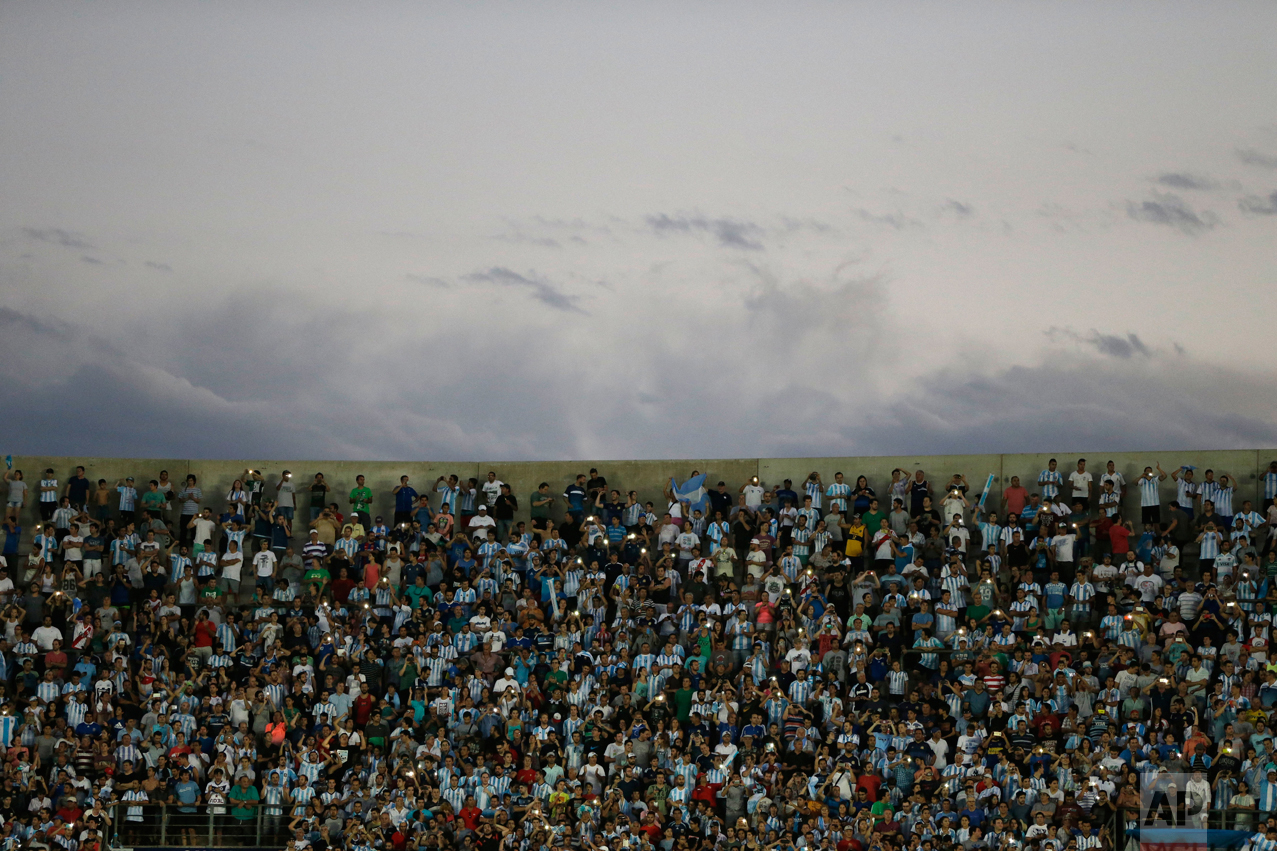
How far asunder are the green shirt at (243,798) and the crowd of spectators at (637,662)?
0.36 feet

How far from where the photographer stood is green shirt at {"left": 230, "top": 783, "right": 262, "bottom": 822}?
28.5 meters

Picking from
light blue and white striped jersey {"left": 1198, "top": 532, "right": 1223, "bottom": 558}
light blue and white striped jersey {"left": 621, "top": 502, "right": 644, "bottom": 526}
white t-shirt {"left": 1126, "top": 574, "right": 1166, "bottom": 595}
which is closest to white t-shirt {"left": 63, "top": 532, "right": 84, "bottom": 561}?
light blue and white striped jersey {"left": 621, "top": 502, "right": 644, "bottom": 526}

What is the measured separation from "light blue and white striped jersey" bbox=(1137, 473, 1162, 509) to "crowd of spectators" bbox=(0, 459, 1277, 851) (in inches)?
3.2

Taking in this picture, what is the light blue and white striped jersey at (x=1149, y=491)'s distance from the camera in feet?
111

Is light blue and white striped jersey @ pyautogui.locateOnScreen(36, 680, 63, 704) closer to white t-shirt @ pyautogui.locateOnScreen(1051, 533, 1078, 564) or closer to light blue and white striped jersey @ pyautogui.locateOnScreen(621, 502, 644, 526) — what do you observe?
light blue and white striped jersey @ pyautogui.locateOnScreen(621, 502, 644, 526)

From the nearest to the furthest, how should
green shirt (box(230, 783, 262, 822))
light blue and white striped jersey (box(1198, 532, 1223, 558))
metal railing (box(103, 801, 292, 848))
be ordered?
1. metal railing (box(103, 801, 292, 848))
2. green shirt (box(230, 783, 262, 822))
3. light blue and white striped jersey (box(1198, 532, 1223, 558))

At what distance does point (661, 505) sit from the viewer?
3769cm

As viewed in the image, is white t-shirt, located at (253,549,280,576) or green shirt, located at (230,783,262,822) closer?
green shirt, located at (230,783,262,822)

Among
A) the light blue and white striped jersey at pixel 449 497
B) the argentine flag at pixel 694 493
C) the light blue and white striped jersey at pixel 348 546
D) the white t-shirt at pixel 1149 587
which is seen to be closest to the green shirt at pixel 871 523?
the argentine flag at pixel 694 493

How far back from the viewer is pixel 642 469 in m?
38.0

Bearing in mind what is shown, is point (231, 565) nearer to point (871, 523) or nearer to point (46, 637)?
point (46, 637)

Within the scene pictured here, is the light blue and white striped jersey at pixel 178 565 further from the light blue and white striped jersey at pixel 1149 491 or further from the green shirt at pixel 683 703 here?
the light blue and white striped jersey at pixel 1149 491

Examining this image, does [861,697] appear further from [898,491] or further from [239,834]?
[239,834]

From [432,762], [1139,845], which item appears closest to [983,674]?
[1139,845]
